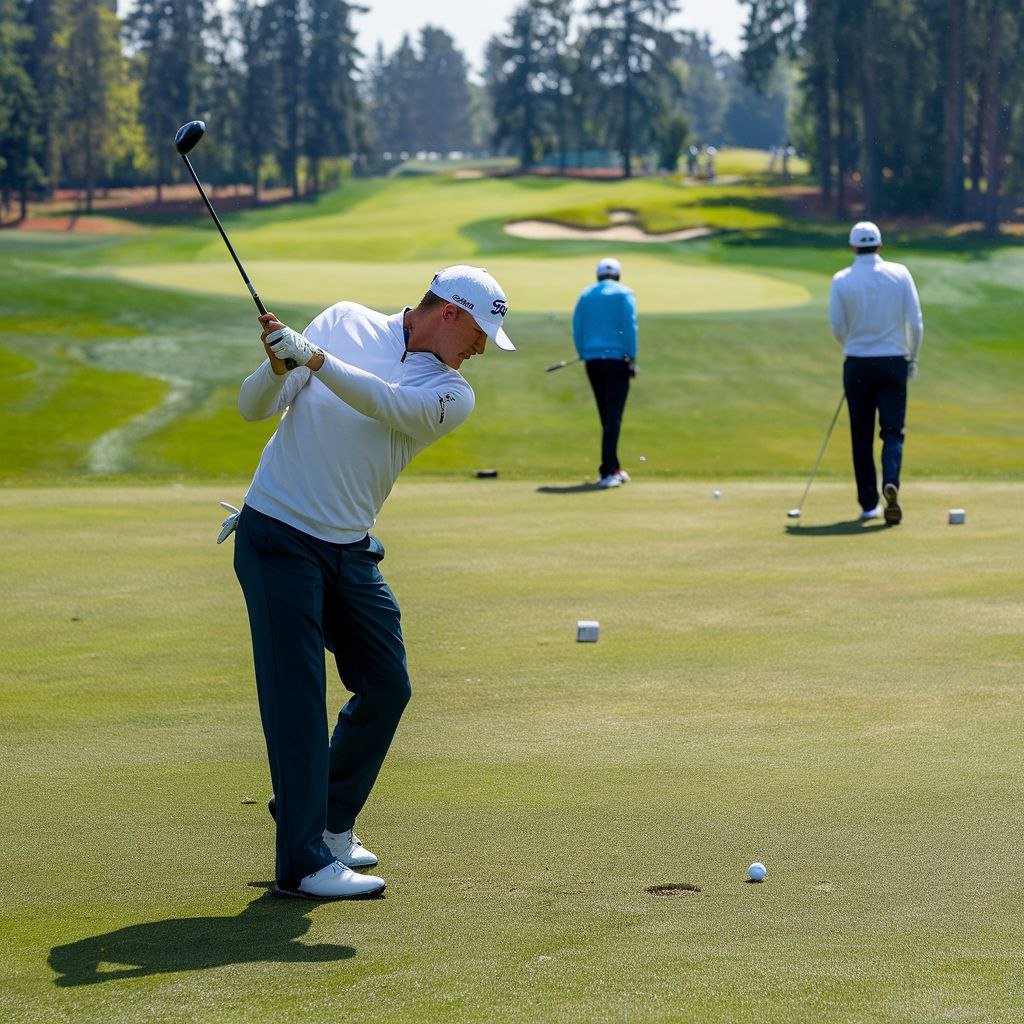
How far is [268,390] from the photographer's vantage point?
5.50m

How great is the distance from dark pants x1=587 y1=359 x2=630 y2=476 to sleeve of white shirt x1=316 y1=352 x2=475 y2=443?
13.3 meters

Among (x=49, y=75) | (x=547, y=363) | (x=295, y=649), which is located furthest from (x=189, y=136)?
(x=49, y=75)

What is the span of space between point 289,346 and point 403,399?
47 centimetres

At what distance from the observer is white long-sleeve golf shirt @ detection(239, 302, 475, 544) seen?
5570 millimetres

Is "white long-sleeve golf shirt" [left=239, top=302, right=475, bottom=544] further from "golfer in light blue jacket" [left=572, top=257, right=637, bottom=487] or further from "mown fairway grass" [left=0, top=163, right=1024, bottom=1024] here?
"golfer in light blue jacket" [left=572, top=257, right=637, bottom=487]

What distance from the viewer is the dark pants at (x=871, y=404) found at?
50.4 ft

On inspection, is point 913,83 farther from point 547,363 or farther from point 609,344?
point 609,344

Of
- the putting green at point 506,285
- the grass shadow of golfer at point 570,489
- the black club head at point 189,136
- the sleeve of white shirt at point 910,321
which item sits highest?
the black club head at point 189,136

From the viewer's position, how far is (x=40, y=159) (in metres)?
99.9

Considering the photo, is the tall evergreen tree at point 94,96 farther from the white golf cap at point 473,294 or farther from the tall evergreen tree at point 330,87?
the white golf cap at point 473,294

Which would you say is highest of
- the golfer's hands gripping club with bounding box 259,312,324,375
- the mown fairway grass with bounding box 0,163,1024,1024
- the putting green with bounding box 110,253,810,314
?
the golfer's hands gripping club with bounding box 259,312,324,375

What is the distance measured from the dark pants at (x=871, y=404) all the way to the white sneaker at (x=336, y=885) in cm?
1041

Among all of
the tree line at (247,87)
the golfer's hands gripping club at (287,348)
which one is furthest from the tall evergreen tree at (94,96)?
the golfer's hands gripping club at (287,348)

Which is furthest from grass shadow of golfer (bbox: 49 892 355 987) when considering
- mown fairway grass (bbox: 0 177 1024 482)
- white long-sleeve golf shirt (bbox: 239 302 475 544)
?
mown fairway grass (bbox: 0 177 1024 482)
